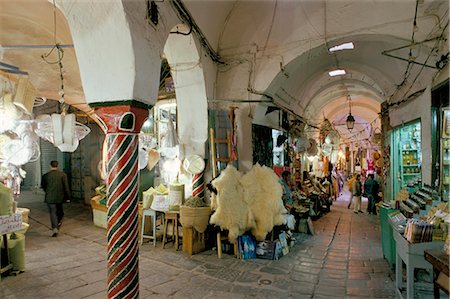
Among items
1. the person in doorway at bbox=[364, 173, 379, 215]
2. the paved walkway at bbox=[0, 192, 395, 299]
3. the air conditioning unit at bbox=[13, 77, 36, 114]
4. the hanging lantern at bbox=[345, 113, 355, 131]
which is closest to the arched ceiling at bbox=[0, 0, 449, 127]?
the air conditioning unit at bbox=[13, 77, 36, 114]

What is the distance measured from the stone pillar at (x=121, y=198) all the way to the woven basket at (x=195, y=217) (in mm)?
2280

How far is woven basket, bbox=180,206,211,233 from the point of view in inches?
254

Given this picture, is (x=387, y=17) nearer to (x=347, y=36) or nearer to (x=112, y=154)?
(x=347, y=36)

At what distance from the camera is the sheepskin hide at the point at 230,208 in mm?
6191

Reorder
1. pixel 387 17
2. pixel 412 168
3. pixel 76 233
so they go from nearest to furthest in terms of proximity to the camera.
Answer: pixel 387 17, pixel 76 233, pixel 412 168

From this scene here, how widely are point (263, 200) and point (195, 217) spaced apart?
149cm

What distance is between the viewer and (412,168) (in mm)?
9656

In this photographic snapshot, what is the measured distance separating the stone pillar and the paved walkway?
832mm

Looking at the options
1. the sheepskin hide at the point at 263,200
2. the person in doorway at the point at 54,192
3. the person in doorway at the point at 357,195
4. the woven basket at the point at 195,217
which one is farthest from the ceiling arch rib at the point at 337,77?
the person in doorway at the point at 54,192

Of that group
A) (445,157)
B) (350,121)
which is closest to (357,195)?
(350,121)

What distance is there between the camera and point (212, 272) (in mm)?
5617

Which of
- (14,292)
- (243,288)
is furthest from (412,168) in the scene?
(14,292)

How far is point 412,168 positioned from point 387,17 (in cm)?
535

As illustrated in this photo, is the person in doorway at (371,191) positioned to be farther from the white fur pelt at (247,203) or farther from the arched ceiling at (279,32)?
the white fur pelt at (247,203)
